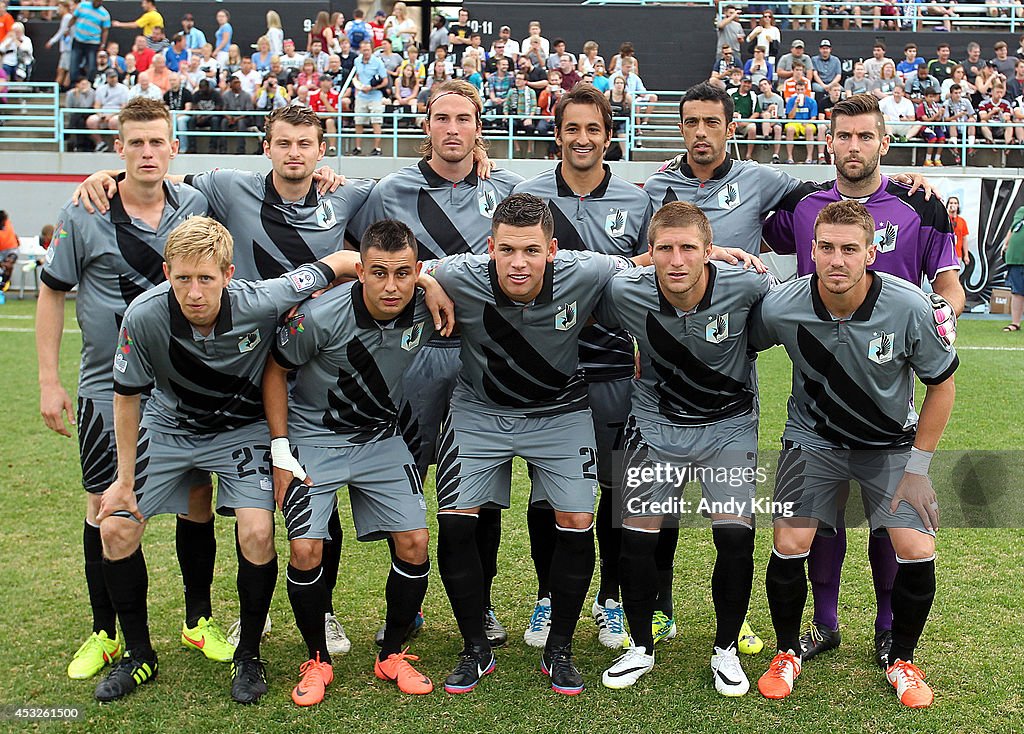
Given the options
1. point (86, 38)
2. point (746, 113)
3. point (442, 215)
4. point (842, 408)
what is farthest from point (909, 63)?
point (842, 408)

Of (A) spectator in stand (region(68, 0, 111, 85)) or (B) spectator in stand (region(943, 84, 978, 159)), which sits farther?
(A) spectator in stand (region(68, 0, 111, 85))

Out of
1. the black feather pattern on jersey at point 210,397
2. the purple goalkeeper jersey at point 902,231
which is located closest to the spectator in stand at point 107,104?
the black feather pattern on jersey at point 210,397

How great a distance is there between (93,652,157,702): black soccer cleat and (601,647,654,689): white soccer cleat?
1973mm

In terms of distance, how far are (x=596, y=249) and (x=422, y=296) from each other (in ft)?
3.19

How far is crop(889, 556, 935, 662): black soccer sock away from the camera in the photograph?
4.33 metres

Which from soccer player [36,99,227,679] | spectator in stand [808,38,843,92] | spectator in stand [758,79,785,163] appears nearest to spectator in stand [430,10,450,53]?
spectator in stand [758,79,785,163]

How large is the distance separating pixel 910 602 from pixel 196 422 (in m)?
3.13

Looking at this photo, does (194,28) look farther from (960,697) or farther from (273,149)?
(960,697)

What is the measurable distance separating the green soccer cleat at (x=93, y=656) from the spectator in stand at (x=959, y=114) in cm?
1882

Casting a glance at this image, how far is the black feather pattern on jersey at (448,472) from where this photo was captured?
4.58 m

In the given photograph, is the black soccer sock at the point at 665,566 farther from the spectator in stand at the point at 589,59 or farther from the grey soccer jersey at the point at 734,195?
the spectator in stand at the point at 589,59

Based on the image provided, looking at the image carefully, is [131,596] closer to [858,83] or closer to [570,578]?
[570,578]

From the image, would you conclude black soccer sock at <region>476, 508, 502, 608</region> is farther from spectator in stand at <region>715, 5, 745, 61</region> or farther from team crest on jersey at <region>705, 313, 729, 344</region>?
spectator in stand at <region>715, 5, 745, 61</region>

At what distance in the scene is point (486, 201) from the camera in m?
5.20
